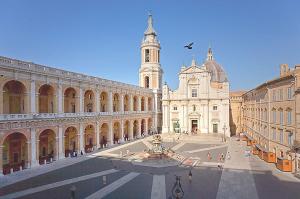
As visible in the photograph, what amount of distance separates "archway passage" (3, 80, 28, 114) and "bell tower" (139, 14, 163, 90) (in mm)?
38501

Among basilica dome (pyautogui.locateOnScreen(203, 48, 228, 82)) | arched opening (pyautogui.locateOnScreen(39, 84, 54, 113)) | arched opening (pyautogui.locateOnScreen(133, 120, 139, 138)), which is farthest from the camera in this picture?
basilica dome (pyautogui.locateOnScreen(203, 48, 228, 82))

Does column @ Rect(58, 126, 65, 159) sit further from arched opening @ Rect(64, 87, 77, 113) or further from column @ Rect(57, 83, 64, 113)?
arched opening @ Rect(64, 87, 77, 113)

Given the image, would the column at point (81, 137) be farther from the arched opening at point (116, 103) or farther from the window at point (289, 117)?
the window at point (289, 117)

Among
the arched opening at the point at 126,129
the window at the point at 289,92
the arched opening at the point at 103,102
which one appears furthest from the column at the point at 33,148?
the window at the point at 289,92

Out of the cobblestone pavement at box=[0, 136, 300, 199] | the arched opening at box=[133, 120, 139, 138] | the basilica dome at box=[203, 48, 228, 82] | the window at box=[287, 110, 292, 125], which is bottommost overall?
the cobblestone pavement at box=[0, 136, 300, 199]

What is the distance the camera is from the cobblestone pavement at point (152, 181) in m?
Answer: 20.2

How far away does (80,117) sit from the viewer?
3753 cm

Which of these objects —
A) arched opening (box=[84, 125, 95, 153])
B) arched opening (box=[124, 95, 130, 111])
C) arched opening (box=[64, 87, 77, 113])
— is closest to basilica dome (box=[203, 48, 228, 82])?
arched opening (box=[124, 95, 130, 111])

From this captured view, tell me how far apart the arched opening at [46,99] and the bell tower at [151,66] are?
112 ft

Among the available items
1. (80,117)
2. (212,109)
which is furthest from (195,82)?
(80,117)

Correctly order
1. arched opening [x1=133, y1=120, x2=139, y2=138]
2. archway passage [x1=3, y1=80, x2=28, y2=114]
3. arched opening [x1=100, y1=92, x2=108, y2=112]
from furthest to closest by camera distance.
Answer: arched opening [x1=133, y1=120, x2=139, y2=138] → arched opening [x1=100, y1=92, x2=108, y2=112] → archway passage [x1=3, y1=80, x2=28, y2=114]

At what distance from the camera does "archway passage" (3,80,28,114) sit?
97.0 feet

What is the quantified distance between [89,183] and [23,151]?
14957mm

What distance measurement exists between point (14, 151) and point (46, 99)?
7836 millimetres
